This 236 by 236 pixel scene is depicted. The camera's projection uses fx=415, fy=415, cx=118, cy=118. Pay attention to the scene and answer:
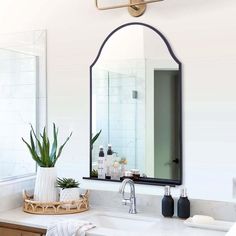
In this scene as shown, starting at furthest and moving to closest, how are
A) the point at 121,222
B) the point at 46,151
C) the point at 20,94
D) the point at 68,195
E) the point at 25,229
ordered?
the point at 20,94 → the point at 46,151 → the point at 68,195 → the point at 121,222 → the point at 25,229

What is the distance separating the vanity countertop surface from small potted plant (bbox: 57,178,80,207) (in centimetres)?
13

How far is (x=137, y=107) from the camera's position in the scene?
2641mm

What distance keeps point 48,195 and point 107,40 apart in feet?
3.53

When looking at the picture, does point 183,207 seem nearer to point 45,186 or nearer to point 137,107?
point 137,107

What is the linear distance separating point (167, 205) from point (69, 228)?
60 cm

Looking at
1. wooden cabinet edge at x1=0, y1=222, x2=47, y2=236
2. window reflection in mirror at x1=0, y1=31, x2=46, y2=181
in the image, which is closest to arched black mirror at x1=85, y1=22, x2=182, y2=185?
window reflection in mirror at x1=0, y1=31, x2=46, y2=181

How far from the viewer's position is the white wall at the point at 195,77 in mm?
2363

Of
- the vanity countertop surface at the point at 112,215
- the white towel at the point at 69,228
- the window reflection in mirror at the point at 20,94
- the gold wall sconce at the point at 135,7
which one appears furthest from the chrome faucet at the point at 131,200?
the gold wall sconce at the point at 135,7

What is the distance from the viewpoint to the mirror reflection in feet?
8.29

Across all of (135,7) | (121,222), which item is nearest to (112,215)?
(121,222)

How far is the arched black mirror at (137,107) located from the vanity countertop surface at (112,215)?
0.22 m

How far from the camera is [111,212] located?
8.59ft

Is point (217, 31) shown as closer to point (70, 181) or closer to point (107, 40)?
point (107, 40)

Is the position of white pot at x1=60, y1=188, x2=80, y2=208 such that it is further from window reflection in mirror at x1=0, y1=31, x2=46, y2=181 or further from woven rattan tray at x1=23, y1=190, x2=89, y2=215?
window reflection in mirror at x1=0, y1=31, x2=46, y2=181
